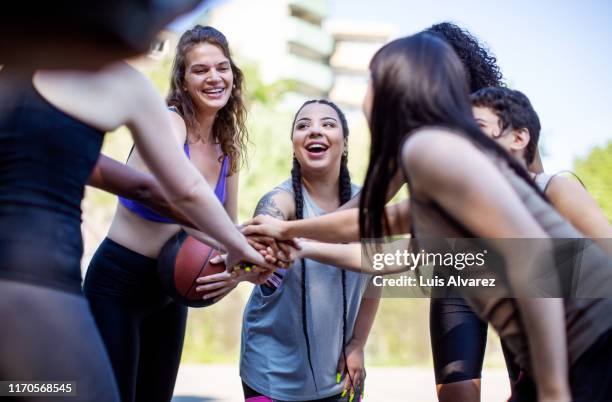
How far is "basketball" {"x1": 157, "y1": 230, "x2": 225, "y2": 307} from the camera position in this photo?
11.0ft

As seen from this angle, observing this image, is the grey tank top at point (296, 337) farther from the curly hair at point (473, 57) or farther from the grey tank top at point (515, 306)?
the grey tank top at point (515, 306)

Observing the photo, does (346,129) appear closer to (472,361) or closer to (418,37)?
(472,361)

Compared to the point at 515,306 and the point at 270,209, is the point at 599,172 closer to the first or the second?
the point at 270,209

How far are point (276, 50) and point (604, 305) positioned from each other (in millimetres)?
45990

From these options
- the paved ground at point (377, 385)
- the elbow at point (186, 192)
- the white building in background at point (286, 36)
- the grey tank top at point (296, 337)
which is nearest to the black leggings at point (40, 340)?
the elbow at point (186, 192)

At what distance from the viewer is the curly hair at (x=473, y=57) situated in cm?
380

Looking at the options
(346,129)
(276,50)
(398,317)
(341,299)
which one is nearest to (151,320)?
(341,299)

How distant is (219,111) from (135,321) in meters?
1.24

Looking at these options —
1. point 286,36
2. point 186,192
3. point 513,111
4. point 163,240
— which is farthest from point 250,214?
point 286,36

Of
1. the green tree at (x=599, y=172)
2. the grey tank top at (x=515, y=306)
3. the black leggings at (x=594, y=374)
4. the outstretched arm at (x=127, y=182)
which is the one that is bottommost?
the black leggings at (x=594, y=374)

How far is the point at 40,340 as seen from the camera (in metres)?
1.95

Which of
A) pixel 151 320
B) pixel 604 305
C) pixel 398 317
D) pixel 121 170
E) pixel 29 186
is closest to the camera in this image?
pixel 29 186

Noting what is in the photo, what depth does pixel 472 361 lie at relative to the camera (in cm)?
368

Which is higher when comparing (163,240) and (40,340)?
(163,240)
